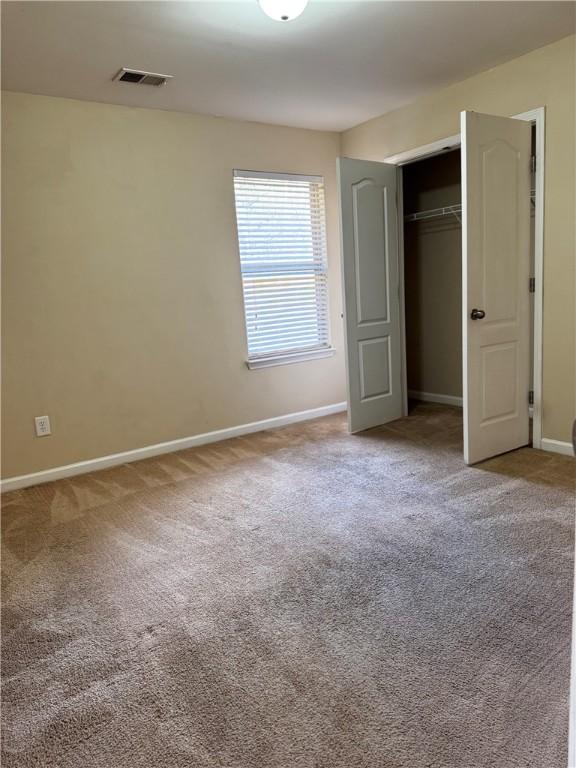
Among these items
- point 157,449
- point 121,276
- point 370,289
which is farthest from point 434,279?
point 157,449

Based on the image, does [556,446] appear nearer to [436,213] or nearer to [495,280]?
[495,280]

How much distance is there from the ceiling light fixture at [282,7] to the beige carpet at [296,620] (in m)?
2.40

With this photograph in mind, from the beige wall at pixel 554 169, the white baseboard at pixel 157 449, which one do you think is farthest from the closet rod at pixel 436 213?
the white baseboard at pixel 157 449

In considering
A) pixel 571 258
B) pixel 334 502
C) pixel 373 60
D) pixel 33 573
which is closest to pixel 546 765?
pixel 334 502

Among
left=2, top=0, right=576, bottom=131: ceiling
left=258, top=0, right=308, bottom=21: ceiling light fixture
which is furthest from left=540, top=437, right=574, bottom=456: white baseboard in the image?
left=258, top=0, right=308, bottom=21: ceiling light fixture

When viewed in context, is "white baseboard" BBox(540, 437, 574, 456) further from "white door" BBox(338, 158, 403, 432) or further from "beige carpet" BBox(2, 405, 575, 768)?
"white door" BBox(338, 158, 403, 432)

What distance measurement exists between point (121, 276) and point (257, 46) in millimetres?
1739

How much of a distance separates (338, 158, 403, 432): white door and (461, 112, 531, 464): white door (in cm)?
107

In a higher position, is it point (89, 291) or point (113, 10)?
point (113, 10)

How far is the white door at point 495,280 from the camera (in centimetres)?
300

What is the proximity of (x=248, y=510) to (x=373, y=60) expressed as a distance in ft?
9.11

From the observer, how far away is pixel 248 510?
2850 millimetres

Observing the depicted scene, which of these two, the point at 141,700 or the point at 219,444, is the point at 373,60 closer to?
the point at 219,444

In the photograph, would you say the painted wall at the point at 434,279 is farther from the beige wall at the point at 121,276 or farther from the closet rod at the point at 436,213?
the beige wall at the point at 121,276
